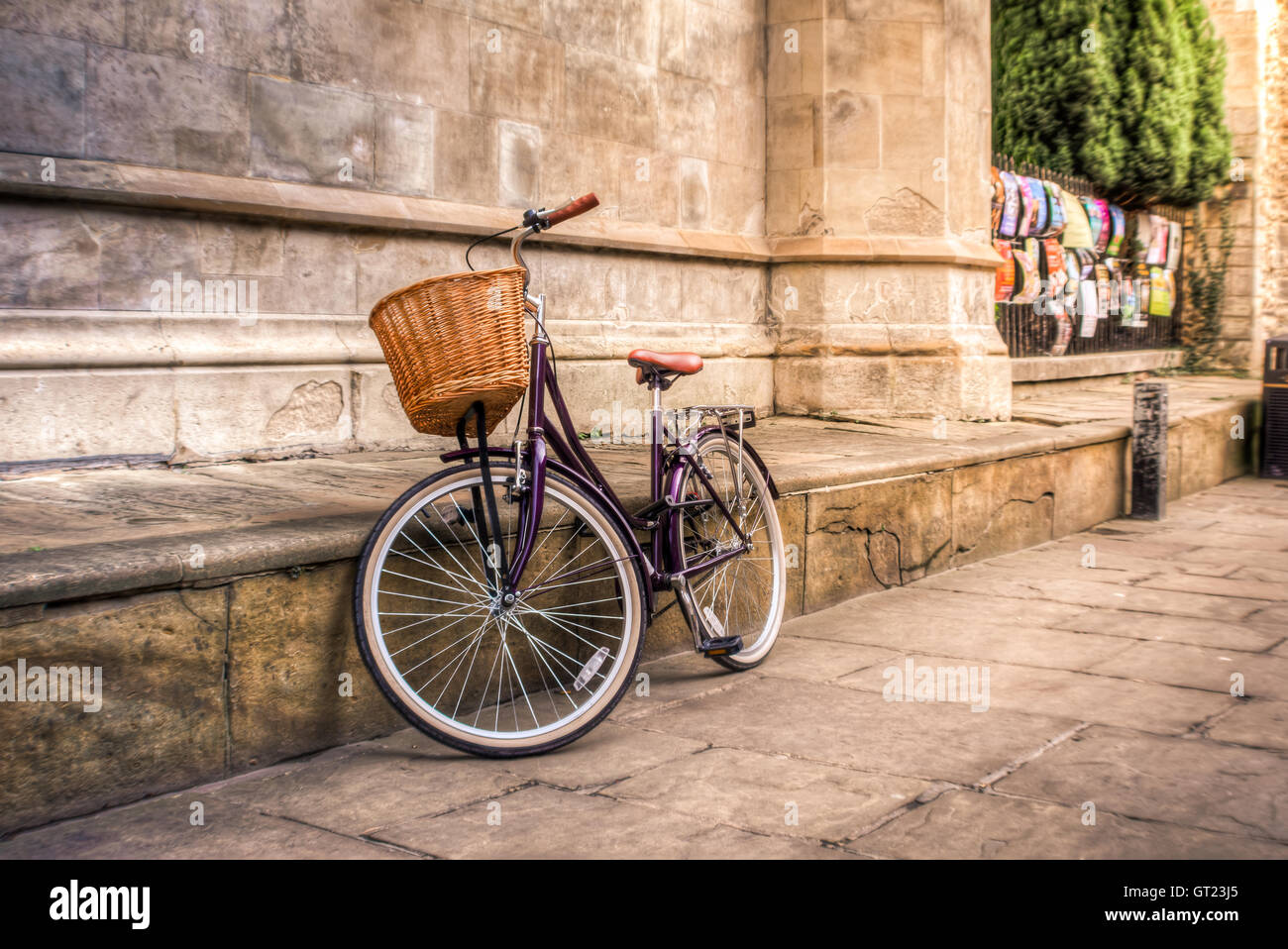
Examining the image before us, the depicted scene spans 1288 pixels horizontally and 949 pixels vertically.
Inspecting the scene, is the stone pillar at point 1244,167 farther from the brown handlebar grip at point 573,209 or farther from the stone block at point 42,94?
the stone block at point 42,94

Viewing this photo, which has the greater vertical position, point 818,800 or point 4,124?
point 4,124

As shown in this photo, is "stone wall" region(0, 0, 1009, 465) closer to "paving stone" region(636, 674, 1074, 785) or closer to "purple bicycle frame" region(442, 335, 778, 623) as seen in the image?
"purple bicycle frame" region(442, 335, 778, 623)

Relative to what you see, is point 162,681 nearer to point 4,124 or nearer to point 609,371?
point 4,124

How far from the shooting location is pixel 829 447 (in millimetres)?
6477

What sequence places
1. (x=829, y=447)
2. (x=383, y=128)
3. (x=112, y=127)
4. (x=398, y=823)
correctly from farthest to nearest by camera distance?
(x=829, y=447) → (x=383, y=128) → (x=112, y=127) → (x=398, y=823)

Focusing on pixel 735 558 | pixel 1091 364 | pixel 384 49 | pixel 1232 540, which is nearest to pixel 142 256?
pixel 384 49

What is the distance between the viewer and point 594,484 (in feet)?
12.2

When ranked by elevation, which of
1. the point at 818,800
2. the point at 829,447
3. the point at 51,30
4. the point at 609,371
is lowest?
the point at 818,800

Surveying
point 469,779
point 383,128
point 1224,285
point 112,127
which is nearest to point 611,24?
point 383,128

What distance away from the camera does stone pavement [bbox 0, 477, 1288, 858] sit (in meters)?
2.71

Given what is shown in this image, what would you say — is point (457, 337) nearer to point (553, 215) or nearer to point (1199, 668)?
point (553, 215)

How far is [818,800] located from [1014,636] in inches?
84.9

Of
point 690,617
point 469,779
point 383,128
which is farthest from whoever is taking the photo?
point 383,128

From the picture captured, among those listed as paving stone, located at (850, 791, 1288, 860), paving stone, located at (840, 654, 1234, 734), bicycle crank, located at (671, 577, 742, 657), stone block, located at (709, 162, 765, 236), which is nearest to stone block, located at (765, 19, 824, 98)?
stone block, located at (709, 162, 765, 236)
